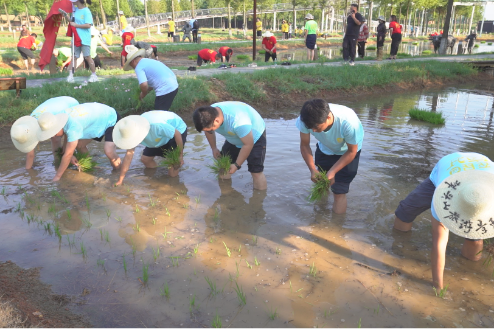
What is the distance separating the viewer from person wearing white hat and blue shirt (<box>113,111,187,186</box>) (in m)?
4.57

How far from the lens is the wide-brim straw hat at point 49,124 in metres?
4.59

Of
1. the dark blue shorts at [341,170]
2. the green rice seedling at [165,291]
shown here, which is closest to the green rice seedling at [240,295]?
the green rice seedling at [165,291]

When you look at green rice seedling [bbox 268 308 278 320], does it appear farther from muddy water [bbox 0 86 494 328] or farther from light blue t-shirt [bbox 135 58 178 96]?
light blue t-shirt [bbox 135 58 178 96]

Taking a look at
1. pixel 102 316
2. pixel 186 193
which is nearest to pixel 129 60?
pixel 186 193

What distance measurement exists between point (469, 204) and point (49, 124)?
452 centimetres

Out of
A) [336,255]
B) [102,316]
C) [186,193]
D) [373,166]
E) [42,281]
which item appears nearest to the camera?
[102,316]

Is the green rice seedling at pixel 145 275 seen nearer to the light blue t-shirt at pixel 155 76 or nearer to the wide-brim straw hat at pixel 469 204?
the wide-brim straw hat at pixel 469 204

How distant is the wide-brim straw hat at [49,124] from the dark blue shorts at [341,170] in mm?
3231

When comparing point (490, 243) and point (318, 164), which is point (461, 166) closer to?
point (490, 243)

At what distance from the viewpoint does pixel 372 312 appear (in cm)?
279

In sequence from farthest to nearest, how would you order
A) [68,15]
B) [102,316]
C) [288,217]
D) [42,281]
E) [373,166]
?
[68,15] < [373,166] < [288,217] < [42,281] < [102,316]

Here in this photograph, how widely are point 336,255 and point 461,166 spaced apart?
1370 millimetres

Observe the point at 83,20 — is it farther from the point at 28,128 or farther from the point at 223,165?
the point at 223,165

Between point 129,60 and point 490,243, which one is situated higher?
point 129,60
